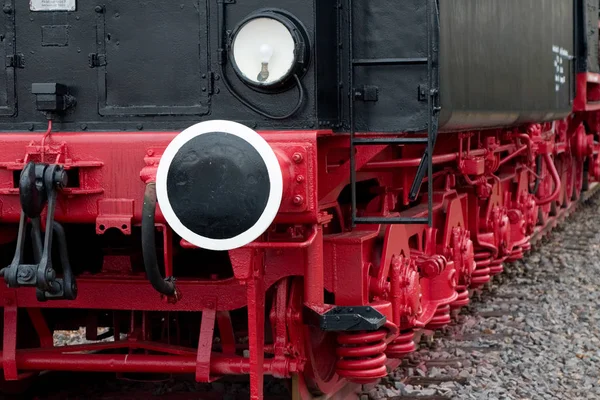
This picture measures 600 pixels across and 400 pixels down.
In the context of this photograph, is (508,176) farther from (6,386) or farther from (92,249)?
(6,386)

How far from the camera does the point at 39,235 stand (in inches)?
166

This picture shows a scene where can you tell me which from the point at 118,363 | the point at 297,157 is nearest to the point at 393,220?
the point at 297,157

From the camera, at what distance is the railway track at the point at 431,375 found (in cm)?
562

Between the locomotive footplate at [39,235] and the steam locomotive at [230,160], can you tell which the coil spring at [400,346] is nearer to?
the steam locomotive at [230,160]

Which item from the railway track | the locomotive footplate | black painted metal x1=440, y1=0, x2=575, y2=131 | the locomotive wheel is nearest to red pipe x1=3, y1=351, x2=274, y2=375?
the locomotive wheel

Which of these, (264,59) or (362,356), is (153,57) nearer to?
(264,59)

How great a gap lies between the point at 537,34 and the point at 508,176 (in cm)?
161

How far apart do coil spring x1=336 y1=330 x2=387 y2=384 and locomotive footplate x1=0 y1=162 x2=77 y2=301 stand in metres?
1.34

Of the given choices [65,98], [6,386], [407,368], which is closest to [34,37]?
[65,98]

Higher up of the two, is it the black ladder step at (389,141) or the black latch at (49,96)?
the black latch at (49,96)

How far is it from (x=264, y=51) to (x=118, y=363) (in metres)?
1.63

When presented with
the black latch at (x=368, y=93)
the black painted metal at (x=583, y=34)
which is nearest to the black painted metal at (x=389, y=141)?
the black latch at (x=368, y=93)

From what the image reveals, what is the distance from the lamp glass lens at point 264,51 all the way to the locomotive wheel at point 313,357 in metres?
1.02

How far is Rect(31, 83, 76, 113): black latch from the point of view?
14.6 ft
